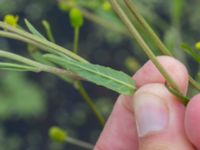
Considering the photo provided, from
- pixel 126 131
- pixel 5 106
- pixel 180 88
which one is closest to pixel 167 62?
pixel 180 88

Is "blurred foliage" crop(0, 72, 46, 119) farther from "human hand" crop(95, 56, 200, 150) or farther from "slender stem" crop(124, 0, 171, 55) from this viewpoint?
"slender stem" crop(124, 0, 171, 55)

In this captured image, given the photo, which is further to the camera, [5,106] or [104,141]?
[5,106]

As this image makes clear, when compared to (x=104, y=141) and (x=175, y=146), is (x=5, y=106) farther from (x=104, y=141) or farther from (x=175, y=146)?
(x=175, y=146)

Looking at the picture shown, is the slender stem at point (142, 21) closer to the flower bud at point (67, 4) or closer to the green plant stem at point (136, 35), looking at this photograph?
the green plant stem at point (136, 35)

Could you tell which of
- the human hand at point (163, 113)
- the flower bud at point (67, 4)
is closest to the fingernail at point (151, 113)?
the human hand at point (163, 113)

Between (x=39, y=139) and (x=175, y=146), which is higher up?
(x=175, y=146)

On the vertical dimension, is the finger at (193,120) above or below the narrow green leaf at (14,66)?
below

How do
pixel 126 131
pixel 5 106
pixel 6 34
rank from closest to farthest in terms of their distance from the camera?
1. pixel 6 34
2. pixel 126 131
3. pixel 5 106

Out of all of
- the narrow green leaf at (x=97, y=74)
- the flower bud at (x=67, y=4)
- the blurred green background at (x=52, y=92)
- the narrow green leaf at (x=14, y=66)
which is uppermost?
the narrow green leaf at (x=14, y=66)
